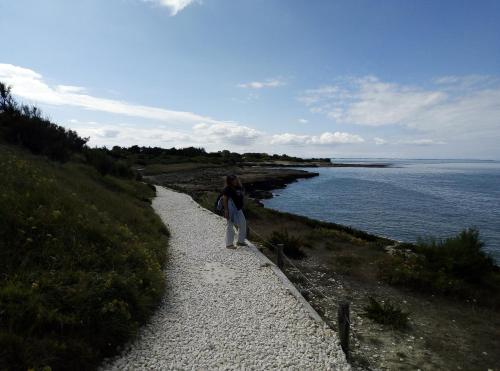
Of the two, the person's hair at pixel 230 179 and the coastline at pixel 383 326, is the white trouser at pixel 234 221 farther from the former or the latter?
the coastline at pixel 383 326

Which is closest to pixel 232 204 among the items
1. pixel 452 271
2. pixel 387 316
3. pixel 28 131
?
pixel 387 316

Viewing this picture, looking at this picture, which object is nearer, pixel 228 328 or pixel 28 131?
pixel 228 328

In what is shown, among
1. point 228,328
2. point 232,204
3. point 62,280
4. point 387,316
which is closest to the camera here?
point 62,280

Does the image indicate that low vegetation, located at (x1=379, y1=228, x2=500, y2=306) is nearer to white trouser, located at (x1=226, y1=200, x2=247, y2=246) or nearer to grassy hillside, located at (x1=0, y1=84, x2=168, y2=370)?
white trouser, located at (x1=226, y1=200, x2=247, y2=246)

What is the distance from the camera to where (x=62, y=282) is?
4.76 metres

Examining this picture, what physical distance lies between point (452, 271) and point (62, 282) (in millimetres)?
10747

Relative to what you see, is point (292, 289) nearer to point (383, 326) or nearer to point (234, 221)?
point (383, 326)

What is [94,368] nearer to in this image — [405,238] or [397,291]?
[397,291]

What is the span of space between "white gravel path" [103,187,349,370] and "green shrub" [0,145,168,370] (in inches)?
16.2

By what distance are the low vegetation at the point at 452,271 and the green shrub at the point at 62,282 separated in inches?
287

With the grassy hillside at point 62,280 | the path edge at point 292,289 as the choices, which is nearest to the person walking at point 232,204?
the path edge at point 292,289

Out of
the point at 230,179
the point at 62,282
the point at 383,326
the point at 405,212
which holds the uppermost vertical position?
the point at 230,179

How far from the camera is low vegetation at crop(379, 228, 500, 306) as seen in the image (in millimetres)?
8969

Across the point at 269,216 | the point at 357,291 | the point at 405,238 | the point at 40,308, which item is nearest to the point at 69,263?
the point at 40,308
